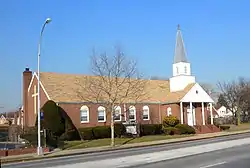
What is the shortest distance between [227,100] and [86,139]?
47408 millimetres

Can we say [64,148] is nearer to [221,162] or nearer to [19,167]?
[19,167]

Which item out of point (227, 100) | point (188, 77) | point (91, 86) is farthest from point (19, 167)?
point (227, 100)

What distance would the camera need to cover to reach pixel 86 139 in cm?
4128

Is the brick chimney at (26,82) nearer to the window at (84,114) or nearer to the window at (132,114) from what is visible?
the window at (84,114)

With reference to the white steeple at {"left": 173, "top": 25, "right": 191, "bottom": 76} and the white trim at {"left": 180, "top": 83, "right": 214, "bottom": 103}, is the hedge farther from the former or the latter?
the white steeple at {"left": 173, "top": 25, "right": 191, "bottom": 76}

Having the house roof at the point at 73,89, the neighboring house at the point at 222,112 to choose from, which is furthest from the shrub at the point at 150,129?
the neighboring house at the point at 222,112

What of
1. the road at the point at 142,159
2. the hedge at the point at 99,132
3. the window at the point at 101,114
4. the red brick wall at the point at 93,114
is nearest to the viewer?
the road at the point at 142,159

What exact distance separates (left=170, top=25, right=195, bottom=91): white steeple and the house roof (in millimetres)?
1417

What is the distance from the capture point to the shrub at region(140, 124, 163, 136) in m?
46.3

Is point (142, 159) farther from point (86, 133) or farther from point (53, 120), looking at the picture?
point (86, 133)

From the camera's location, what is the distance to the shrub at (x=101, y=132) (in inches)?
1646

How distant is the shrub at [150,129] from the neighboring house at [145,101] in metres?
3.34

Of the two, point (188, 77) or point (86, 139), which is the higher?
point (188, 77)

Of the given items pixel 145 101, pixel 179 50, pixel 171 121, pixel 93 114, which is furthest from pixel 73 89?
pixel 179 50
